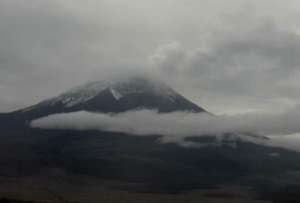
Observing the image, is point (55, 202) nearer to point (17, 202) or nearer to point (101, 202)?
point (101, 202)

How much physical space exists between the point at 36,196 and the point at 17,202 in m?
65.0

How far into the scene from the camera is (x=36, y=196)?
19950 centimetres

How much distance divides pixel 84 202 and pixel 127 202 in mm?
20655

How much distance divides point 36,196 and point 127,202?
95.2 feet

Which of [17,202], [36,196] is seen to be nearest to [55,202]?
[36,196]

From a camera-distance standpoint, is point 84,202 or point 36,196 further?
point 36,196

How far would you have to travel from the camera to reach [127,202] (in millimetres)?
199750

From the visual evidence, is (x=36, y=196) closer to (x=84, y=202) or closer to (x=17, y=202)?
(x=84, y=202)

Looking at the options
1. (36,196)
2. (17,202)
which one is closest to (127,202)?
(36,196)

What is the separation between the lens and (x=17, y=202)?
5335 inches

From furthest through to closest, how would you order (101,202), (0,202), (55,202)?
(101,202) → (55,202) → (0,202)

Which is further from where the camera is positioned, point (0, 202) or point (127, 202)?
point (127, 202)

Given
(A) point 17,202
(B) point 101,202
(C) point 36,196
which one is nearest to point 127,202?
(B) point 101,202

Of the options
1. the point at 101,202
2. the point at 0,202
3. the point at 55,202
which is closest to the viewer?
the point at 0,202
